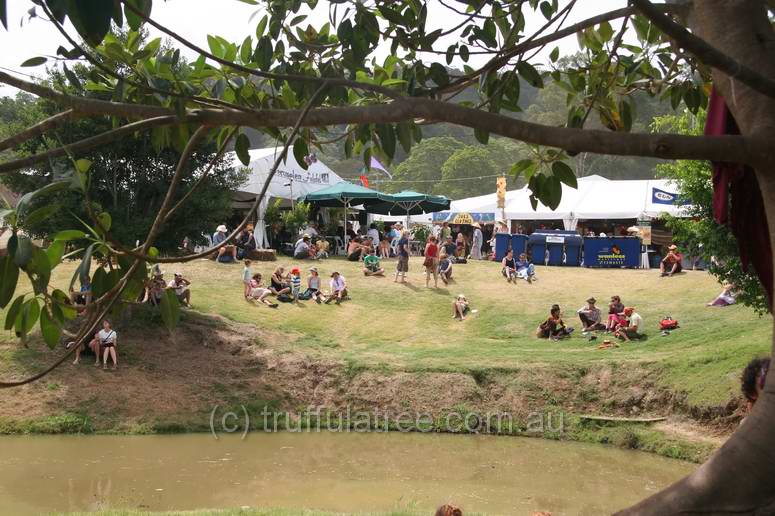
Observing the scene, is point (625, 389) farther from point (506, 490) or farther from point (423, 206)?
point (423, 206)

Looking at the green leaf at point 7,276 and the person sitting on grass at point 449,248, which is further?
the person sitting on grass at point 449,248

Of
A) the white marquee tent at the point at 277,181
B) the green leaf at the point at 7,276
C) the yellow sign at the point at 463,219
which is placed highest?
the white marquee tent at the point at 277,181

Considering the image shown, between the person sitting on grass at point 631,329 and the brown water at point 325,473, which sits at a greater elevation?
the person sitting on grass at point 631,329

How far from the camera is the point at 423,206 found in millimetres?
→ 28781

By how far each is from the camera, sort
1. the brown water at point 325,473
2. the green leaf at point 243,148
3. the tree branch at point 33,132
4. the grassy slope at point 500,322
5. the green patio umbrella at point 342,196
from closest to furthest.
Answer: the tree branch at point 33,132
the green leaf at point 243,148
the brown water at point 325,473
the grassy slope at point 500,322
the green patio umbrella at point 342,196

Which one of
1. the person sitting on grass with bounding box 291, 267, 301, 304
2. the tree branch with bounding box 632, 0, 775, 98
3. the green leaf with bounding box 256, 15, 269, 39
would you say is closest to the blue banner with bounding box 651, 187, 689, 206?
the person sitting on grass with bounding box 291, 267, 301, 304

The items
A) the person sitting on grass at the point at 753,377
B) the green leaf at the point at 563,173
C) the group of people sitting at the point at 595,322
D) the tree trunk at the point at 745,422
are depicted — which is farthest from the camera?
the group of people sitting at the point at 595,322

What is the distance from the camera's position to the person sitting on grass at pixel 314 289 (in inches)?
825

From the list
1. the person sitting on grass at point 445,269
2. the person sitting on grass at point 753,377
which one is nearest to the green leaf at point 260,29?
the person sitting on grass at point 753,377

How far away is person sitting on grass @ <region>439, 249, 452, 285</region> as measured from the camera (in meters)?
23.2

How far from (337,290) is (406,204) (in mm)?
7624

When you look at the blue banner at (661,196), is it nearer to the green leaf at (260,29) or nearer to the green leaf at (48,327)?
the green leaf at (260,29)

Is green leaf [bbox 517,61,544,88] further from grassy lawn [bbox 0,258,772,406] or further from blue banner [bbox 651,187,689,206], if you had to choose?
blue banner [bbox 651,187,689,206]

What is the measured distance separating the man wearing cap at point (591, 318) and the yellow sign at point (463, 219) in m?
12.5
